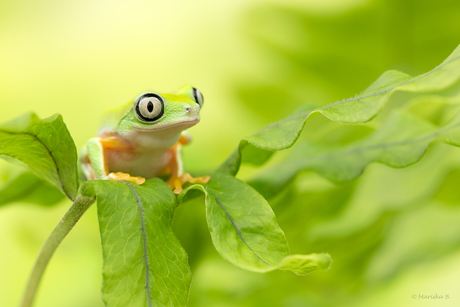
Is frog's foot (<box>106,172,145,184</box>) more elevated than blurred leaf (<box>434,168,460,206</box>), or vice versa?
blurred leaf (<box>434,168,460,206</box>)

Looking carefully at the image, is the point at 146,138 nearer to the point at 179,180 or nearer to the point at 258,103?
the point at 179,180

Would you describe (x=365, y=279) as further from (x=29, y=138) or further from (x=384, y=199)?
(x=29, y=138)

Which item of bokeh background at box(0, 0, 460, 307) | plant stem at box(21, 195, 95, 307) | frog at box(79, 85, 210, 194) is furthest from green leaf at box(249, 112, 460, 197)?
plant stem at box(21, 195, 95, 307)

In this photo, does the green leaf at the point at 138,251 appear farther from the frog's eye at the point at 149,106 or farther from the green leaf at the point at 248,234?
the frog's eye at the point at 149,106

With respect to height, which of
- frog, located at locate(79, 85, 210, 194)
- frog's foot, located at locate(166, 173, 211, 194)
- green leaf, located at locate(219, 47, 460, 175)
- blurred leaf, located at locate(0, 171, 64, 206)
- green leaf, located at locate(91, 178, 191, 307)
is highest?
green leaf, located at locate(219, 47, 460, 175)

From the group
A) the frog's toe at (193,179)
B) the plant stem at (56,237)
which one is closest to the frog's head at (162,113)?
the frog's toe at (193,179)

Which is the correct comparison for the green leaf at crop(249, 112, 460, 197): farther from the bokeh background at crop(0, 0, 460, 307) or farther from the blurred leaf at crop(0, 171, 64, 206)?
the blurred leaf at crop(0, 171, 64, 206)
